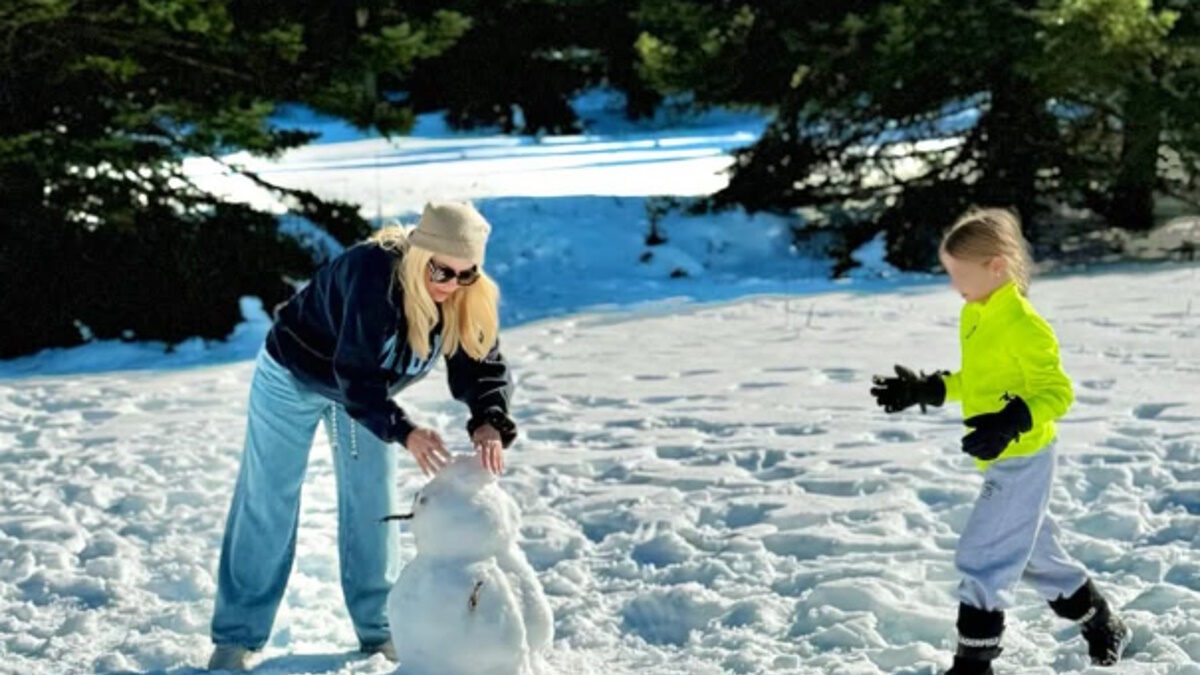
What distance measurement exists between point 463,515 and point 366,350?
0.54 metres

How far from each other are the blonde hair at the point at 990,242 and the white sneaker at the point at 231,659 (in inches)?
99.4

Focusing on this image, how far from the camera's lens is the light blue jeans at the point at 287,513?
199 inches

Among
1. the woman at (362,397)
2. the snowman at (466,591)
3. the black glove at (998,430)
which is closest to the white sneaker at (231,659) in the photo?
the woman at (362,397)

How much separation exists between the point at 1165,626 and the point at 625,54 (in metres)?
24.2

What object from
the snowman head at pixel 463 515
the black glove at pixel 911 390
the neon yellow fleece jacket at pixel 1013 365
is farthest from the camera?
the black glove at pixel 911 390

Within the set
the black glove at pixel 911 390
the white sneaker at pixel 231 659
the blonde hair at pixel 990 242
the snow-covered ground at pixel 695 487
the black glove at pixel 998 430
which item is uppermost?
the blonde hair at pixel 990 242

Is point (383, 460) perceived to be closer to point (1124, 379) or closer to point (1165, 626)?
point (1165, 626)

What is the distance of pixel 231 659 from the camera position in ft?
16.8

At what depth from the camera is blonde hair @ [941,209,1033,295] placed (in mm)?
4496

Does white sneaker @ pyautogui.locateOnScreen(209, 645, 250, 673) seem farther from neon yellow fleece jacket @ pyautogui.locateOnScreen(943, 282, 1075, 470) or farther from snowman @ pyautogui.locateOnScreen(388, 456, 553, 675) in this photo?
neon yellow fleece jacket @ pyautogui.locateOnScreen(943, 282, 1075, 470)

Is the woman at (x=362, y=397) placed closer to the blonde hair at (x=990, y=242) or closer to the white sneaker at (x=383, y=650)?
the white sneaker at (x=383, y=650)

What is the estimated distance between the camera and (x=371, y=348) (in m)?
4.50

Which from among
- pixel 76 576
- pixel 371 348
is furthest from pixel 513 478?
pixel 371 348

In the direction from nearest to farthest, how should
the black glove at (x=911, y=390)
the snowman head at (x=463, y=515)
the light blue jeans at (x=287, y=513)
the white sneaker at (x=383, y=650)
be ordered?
the snowman head at (x=463, y=515)
the black glove at (x=911, y=390)
the light blue jeans at (x=287, y=513)
the white sneaker at (x=383, y=650)
